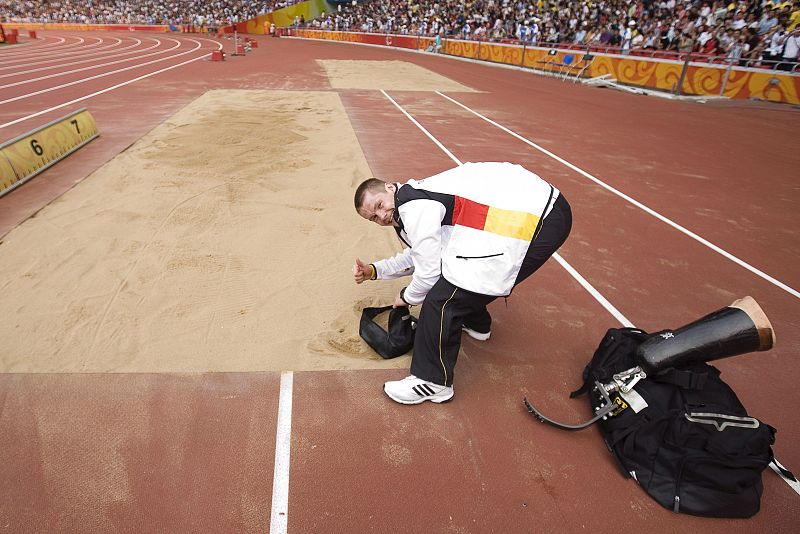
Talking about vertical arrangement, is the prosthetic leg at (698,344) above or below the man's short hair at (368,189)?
below

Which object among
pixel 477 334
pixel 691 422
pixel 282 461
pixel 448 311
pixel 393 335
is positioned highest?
pixel 448 311

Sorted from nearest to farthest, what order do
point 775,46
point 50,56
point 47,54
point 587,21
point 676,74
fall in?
point 775,46 < point 676,74 < point 50,56 < point 587,21 < point 47,54

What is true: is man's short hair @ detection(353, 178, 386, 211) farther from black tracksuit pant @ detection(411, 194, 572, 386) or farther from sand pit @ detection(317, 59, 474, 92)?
sand pit @ detection(317, 59, 474, 92)

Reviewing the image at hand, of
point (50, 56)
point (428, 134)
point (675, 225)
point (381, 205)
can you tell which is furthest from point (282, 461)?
point (50, 56)

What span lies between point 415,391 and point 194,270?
2615 mm

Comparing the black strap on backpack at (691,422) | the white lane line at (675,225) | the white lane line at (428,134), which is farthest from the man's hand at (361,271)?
the white lane line at (428,134)

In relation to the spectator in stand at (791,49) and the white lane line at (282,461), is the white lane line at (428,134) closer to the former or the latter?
the white lane line at (282,461)

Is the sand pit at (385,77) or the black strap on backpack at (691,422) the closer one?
the black strap on backpack at (691,422)

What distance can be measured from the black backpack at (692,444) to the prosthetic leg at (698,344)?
0.06 m

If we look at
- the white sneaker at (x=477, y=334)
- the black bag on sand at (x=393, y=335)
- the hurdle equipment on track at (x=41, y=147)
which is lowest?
the white sneaker at (x=477, y=334)

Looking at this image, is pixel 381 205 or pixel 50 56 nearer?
pixel 381 205

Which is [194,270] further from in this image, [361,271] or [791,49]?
[791,49]

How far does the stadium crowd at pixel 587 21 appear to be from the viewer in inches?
586

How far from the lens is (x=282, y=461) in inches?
99.7
